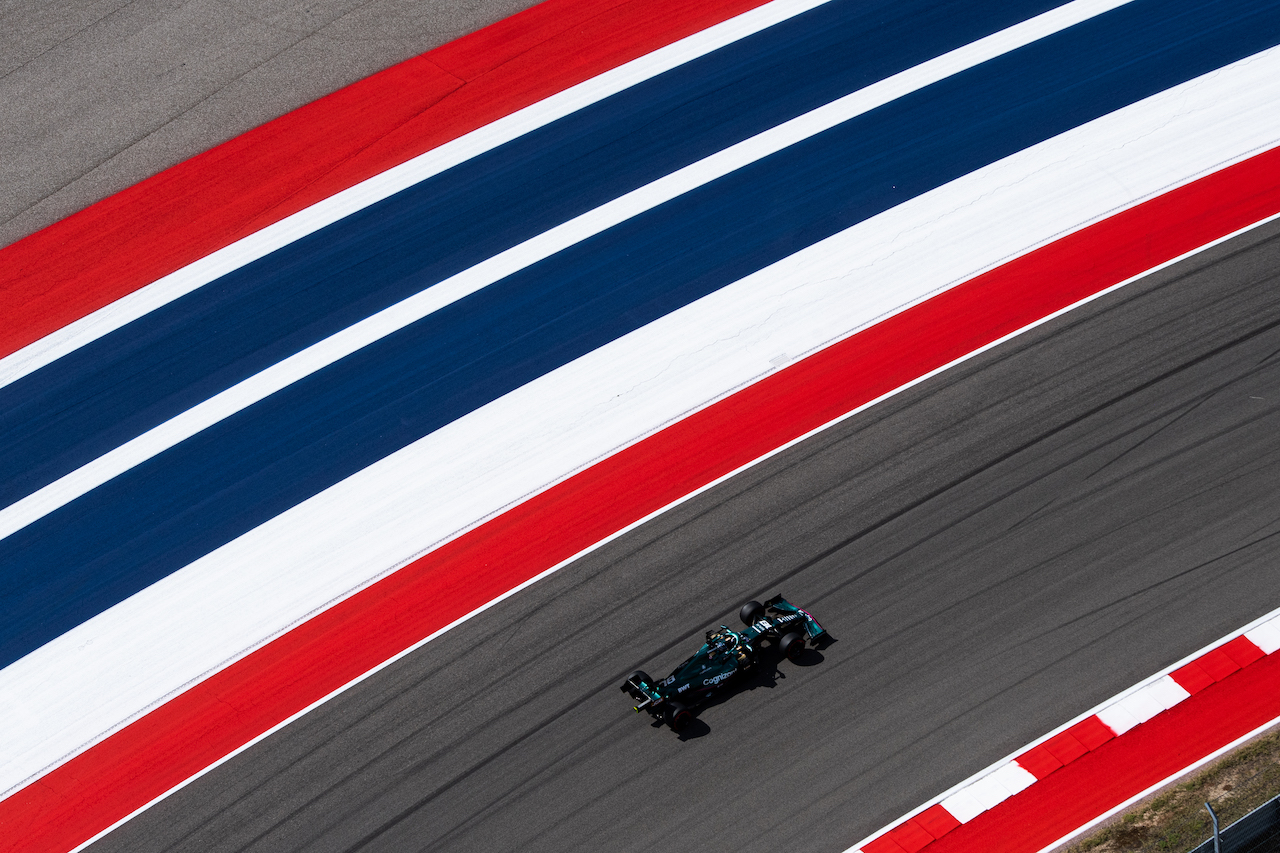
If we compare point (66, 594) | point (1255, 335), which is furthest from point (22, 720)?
point (1255, 335)

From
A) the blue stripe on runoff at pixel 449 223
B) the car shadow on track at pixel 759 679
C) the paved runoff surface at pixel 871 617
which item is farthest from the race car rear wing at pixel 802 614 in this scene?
the blue stripe on runoff at pixel 449 223

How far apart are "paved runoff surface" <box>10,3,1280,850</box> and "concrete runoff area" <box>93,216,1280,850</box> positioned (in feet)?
0.13

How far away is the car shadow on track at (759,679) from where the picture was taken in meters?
17.5

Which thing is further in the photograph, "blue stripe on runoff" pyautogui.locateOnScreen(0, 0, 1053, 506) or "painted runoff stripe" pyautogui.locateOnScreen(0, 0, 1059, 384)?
"painted runoff stripe" pyautogui.locateOnScreen(0, 0, 1059, 384)

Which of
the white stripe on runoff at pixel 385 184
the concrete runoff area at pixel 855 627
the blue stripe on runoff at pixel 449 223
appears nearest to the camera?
the concrete runoff area at pixel 855 627

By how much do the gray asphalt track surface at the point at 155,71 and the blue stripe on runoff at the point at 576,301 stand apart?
7.94 metres

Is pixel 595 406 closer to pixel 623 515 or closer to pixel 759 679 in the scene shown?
pixel 623 515

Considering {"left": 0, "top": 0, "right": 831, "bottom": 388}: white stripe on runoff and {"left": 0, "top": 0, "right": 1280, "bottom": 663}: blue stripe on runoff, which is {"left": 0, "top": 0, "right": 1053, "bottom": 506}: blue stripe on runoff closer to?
{"left": 0, "top": 0, "right": 831, "bottom": 388}: white stripe on runoff

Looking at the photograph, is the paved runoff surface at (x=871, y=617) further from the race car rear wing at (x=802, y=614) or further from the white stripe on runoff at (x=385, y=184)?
the white stripe on runoff at (x=385, y=184)

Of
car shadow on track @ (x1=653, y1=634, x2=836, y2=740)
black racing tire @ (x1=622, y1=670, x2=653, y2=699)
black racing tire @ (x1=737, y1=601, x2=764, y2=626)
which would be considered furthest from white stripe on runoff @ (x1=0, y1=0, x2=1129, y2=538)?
car shadow on track @ (x1=653, y1=634, x2=836, y2=740)

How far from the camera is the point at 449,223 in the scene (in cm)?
2469

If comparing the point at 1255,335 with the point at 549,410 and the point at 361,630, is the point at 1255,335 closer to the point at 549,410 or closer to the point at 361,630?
the point at 549,410

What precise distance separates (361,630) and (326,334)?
22.7 ft

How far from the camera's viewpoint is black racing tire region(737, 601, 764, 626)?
1805 cm
